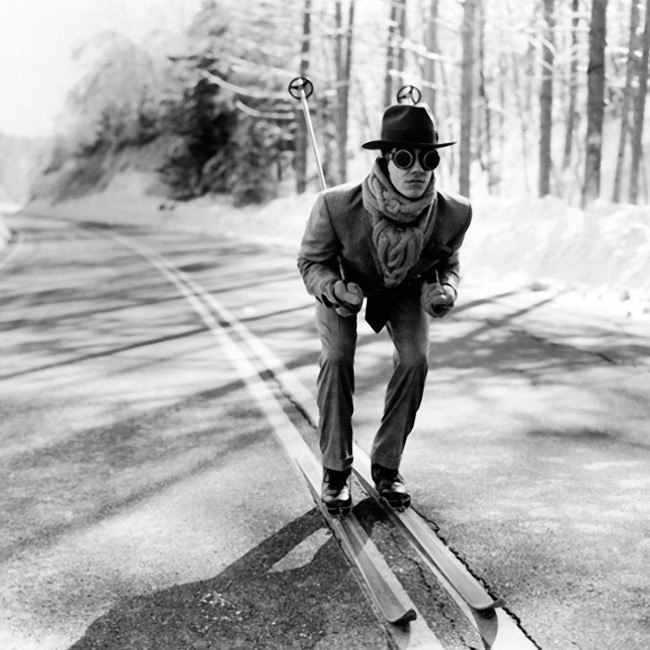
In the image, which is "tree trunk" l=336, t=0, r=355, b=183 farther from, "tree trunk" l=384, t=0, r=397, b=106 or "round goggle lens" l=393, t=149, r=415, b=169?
"round goggle lens" l=393, t=149, r=415, b=169

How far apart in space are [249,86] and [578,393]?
113ft

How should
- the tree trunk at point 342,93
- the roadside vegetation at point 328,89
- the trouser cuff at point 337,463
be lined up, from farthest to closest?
the tree trunk at point 342,93 → the roadside vegetation at point 328,89 → the trouser cuff at point 337,463

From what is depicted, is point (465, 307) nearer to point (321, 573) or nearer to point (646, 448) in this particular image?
point (646, 448)

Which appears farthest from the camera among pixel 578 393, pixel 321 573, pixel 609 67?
pixel 609 67

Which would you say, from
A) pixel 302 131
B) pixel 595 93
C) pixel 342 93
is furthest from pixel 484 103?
pixel 595 93

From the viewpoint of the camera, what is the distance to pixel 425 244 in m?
3.99

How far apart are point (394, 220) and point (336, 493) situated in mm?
1296

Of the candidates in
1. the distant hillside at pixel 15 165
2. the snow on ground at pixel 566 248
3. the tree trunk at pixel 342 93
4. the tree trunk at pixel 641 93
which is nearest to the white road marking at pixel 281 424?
the snow on ground at pixel 566 248

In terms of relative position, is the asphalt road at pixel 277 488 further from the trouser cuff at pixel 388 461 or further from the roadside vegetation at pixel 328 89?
the roadside vegetation at pixel 328 89

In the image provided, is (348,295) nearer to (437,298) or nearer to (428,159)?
(437,298)

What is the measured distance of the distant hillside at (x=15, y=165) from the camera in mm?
85188

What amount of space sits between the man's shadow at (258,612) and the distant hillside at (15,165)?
3275 inches

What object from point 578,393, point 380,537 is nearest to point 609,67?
point 578,393

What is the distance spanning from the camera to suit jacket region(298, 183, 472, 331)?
3.94m
